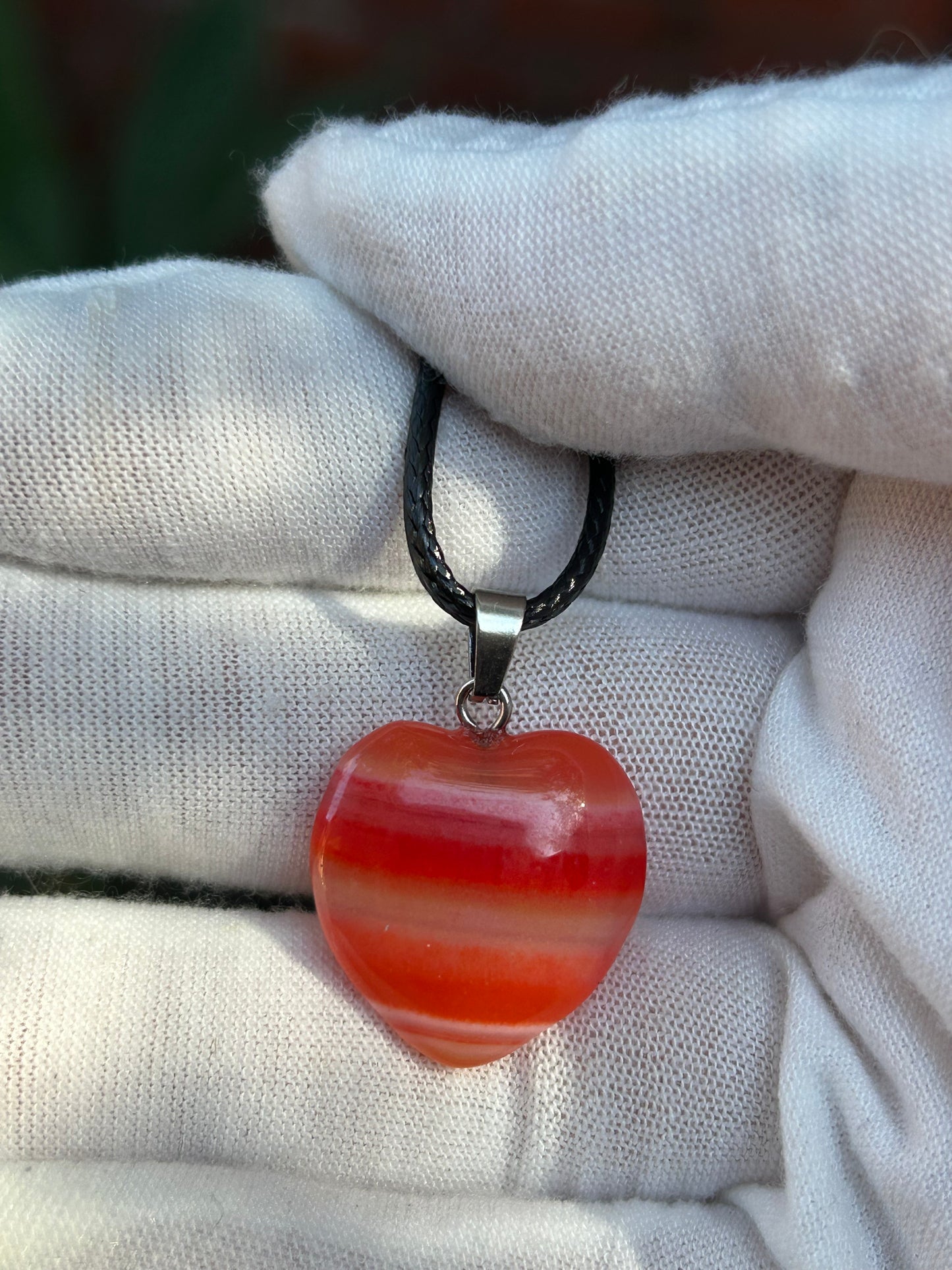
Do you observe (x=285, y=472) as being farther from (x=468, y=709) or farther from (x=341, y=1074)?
(x=341, y=1074)

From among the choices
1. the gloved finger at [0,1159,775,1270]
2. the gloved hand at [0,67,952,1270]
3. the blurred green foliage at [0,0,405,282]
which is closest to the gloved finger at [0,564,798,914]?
the gloved hand at [0,67,952,1270]

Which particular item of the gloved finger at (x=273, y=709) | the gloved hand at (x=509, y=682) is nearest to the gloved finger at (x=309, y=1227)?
the gloved hand at (x=509, y=682)

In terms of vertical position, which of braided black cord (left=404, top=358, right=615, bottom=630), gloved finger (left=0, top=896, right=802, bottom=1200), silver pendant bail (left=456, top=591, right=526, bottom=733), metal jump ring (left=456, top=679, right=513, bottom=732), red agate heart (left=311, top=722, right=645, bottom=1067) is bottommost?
gloved finger (left=0, top=896, right=802, bottom=1200)

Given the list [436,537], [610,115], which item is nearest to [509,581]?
[436,537]

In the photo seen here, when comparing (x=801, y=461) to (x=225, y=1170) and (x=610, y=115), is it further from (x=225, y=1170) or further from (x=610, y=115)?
(x=225, y=1170)

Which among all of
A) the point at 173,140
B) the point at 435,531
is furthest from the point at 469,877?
the point at 173,140

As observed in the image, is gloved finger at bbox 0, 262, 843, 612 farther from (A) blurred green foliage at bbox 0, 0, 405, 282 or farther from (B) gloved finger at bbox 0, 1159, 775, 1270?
(A) blurred green foliage at bbox 0, 0, 405, 282
